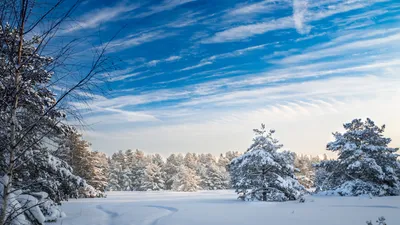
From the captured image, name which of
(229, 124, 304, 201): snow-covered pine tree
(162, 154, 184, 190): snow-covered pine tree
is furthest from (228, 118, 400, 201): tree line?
(162, 154, 184, 190): snow-covered pine tree

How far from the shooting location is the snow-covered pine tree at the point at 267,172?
19.3 meters

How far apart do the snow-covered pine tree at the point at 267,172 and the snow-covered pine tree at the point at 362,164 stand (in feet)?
14.6

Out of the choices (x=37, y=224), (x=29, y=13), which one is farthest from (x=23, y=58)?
(x=37, y=224)

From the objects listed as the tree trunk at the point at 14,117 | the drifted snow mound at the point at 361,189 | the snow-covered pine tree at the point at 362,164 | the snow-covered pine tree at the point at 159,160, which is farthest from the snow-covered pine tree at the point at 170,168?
the tree trunk at the point at 14,117

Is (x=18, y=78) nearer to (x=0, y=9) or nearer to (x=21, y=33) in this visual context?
(x=21, y=33)

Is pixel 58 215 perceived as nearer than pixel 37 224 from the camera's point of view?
No

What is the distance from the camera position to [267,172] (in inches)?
784

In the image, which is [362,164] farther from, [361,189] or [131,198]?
[131,198]

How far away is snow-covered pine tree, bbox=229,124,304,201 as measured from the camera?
19.3 m

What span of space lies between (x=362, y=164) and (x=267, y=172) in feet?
23.9

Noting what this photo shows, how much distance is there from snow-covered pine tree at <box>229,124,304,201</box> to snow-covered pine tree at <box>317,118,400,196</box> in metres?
4.46

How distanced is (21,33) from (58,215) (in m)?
10.1

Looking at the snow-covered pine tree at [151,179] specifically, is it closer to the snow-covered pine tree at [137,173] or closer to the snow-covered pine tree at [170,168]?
the snow-covered pine tree at [137,173]

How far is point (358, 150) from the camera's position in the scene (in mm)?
21750
